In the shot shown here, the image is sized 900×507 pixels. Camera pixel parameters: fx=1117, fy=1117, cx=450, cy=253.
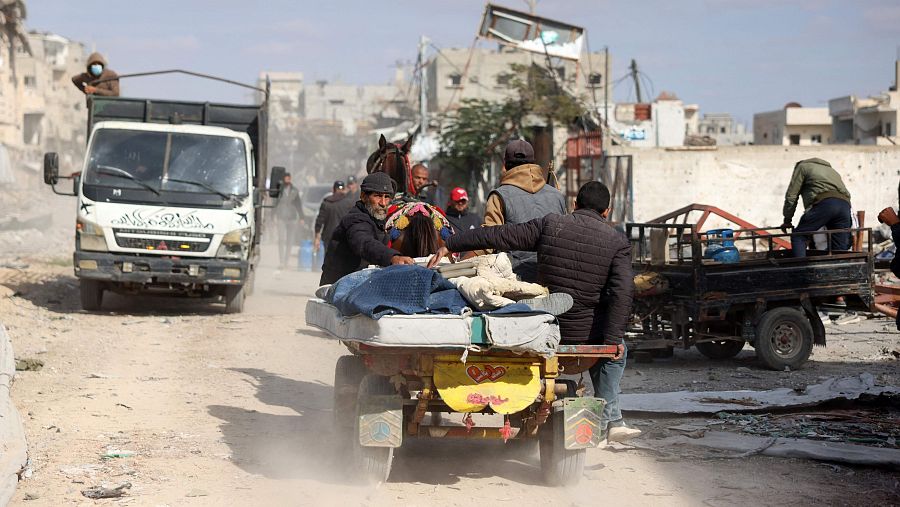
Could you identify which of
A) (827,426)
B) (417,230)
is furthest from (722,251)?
(417,230)

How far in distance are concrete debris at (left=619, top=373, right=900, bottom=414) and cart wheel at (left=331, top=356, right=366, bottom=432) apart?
2.46 metres

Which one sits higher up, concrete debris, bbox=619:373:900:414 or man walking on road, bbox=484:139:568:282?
man walking on road, bbox=484:139:568:282

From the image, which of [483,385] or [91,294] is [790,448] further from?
[91,294]

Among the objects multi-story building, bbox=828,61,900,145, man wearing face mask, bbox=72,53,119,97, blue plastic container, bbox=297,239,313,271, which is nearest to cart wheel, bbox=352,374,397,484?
man wearing face mask, bbox=72,53,119,97

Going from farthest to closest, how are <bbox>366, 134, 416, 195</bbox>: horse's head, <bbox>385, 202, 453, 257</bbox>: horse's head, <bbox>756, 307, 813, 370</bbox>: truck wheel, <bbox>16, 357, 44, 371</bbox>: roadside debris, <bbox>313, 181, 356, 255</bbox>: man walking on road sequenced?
<bbox>313, 181, 356, 255</bbox>: man walking on road
<bbox>756, 307, 813, 370</bbox>: truck wheel
<bbox>16, 357, 44, 371</bbox>: roadside debris
<bbox>366, 134, 416, 195</bbox>: horse's head
<bbox>385, 202, 453, 257</bbox>: horse's head

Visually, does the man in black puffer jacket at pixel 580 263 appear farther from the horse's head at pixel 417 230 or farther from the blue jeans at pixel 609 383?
the horse's head at pixel 417 230

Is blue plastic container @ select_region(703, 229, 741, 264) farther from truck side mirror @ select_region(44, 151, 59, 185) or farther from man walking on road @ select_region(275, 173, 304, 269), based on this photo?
man walking on road @ select_region(275, 173, 304, 269)

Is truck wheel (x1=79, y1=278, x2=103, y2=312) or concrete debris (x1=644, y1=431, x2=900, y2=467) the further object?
truck wheel (x1=79, y1=278, x2=103, y2=312)

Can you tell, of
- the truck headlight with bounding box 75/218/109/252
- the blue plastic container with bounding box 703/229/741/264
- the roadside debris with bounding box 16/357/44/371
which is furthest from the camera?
the truck headlight with bounding box 75/218/109/252

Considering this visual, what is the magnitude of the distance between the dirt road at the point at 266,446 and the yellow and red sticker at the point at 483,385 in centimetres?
58

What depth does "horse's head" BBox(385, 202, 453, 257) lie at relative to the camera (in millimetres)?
7117

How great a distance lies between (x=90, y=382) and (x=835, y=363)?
7.38 metres

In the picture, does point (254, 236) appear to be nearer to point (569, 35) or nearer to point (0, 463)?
point (0, 463)

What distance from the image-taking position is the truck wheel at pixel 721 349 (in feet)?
39.1
